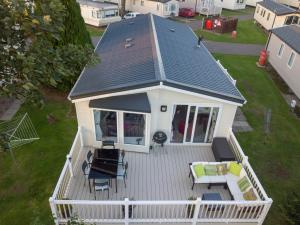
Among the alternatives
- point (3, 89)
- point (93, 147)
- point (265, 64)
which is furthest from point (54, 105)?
point (265, 64)

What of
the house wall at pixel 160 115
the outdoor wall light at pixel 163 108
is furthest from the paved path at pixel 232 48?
the outdoor wall light at pixel 163 108

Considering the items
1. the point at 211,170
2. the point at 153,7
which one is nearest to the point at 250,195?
the point at 211,170

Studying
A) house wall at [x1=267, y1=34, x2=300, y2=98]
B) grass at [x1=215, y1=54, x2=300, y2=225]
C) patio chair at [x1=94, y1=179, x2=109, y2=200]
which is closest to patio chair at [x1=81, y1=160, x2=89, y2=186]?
patio chair at [x1=94, y1=179, x2=109, y2=200]

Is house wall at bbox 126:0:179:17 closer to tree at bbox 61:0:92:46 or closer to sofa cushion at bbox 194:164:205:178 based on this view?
tree at bbox 61:0:92:46

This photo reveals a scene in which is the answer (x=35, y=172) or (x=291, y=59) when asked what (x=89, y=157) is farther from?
(x=291, y=59)

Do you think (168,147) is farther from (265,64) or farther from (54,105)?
(265,64)

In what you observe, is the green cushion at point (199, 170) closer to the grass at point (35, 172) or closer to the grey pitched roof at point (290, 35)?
the grass at point (35, 172)
